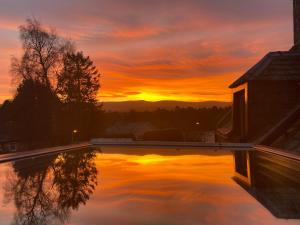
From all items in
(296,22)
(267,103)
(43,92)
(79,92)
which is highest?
(296,22)

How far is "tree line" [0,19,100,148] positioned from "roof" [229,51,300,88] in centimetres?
1349

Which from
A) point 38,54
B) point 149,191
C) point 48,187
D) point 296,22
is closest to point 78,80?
point 38,54

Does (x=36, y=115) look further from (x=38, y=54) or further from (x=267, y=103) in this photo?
(x=267, y=103)

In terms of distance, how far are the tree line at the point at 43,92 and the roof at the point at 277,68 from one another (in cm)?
1349

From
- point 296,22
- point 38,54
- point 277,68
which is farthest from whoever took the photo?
point 38,54

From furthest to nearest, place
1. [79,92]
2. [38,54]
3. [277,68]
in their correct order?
[79,92] → [38,54] → [277,68]

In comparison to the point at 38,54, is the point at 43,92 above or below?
below

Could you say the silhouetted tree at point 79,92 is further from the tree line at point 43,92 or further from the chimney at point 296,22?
the chimney at point 296,22

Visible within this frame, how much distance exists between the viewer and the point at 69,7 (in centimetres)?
1878

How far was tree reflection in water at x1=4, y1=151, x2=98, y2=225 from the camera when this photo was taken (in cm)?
656

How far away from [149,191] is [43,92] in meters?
22.7

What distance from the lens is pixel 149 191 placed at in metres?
8.73

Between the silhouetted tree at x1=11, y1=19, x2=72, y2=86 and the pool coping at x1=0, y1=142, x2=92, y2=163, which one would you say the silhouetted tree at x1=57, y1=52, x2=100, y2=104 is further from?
the pool coping at x1=0, y1=142, x2=92, y2=163

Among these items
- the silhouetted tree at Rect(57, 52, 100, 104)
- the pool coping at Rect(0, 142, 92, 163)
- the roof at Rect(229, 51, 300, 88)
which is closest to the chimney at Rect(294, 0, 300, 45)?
the roof at Rect(229, 51, 300, 88)
